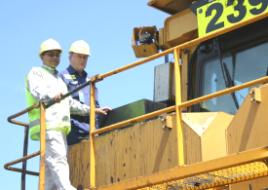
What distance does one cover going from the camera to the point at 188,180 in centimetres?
641

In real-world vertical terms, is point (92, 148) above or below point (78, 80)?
below

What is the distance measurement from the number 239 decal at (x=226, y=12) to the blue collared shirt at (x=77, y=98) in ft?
5.12

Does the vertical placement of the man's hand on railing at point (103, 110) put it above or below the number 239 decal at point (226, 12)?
below

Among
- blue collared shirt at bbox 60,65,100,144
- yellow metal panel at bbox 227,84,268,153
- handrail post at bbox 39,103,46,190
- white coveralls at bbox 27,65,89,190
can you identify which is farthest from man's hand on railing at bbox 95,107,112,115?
yellow metal panel at bbox 227,84,268,153

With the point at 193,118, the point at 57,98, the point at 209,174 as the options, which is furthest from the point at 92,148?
the point at 209,174

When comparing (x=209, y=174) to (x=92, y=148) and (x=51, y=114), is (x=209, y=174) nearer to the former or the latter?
(x=92, y=148)

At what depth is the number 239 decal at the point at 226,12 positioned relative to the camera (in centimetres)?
754

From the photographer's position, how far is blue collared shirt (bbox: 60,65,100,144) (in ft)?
→ 25.7

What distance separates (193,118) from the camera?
22.2ft

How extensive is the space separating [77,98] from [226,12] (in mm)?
2046

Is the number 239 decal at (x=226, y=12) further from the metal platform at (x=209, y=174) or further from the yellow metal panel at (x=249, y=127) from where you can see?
the metal platform at (x=209, y=174)

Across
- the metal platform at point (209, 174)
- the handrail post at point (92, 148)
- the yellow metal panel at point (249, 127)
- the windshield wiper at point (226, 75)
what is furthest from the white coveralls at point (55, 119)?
the yellow metal panel at point (249, 127)

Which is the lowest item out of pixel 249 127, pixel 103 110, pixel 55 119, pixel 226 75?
pixel 249 127

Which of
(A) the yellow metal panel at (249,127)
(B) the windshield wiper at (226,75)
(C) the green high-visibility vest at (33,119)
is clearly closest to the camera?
(A) the yellow metal panel at (249,127)
